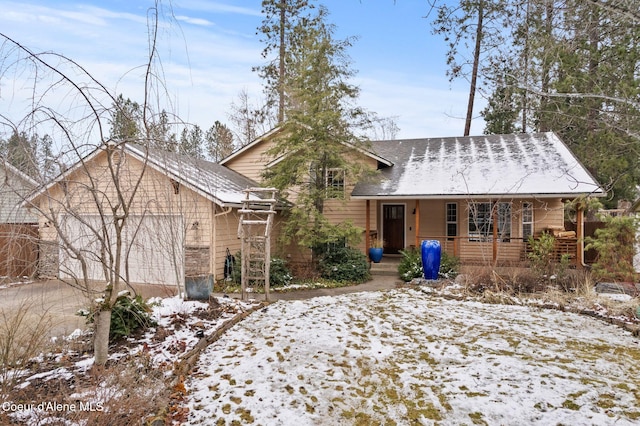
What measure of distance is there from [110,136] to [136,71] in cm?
76

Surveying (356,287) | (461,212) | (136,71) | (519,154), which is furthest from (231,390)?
(519,154)

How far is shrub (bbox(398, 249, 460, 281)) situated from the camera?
10500 mm

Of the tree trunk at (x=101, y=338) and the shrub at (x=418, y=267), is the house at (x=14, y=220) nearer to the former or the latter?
the tree trunk at (x=101, y=338)

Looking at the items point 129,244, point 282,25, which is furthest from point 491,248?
point 282,25

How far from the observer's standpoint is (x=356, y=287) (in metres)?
10.1

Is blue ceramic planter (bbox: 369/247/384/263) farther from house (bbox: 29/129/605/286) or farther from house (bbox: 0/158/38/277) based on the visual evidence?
house (bbox: 0/158/38/277)

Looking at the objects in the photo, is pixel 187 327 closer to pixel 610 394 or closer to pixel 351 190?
pixel 610 394

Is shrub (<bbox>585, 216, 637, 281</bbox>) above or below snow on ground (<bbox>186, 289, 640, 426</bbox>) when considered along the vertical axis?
above

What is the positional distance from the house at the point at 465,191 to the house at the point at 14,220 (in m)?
7.61

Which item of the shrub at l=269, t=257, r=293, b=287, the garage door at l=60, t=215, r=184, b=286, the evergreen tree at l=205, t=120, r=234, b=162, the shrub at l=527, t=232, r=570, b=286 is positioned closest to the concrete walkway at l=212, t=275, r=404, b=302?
the shrub at l=269, t=257, r=293, b=287

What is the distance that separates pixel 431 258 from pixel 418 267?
0.61 meters

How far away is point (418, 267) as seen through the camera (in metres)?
10.6

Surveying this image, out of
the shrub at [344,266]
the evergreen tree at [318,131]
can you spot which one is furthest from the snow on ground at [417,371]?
the evergreen tree at [318,131]

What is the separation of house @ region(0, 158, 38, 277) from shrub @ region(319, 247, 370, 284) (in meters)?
7.34
